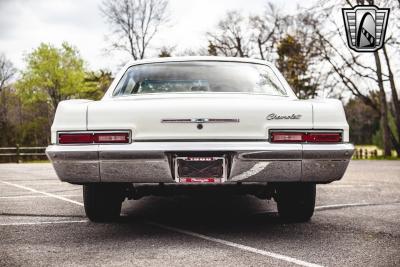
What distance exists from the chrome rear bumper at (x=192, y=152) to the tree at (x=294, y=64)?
2677 cm

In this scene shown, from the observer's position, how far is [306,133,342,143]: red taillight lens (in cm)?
375

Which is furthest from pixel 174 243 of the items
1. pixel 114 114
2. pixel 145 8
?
pixel 145 8

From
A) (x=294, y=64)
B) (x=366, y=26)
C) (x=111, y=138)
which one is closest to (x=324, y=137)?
(x=111, y=138)

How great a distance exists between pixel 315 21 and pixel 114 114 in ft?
83.6

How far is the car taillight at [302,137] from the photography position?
3719mm

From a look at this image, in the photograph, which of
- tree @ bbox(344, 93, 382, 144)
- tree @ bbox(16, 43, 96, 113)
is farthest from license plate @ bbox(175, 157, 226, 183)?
tree @ bbox(344, 93, 382, 144)

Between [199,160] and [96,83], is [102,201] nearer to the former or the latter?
[199,160]

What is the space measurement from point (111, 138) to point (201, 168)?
0.70 meters

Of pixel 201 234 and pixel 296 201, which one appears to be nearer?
pixel 201 234

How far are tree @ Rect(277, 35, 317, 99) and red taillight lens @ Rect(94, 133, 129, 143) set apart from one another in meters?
27.0

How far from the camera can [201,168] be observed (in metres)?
3.67

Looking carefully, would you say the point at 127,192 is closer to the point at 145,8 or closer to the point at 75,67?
the point at 145,8

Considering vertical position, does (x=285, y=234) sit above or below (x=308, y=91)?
below

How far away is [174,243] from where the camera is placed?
3764 millimetres
